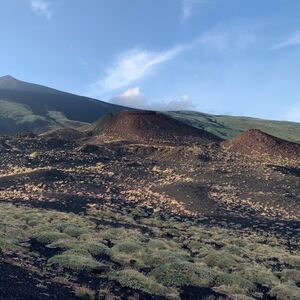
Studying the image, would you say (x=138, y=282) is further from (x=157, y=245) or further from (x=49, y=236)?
(x=157, y=245)

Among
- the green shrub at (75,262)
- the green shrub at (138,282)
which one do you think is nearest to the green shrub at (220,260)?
the green shrub at (138,282)

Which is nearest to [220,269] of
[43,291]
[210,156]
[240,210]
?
[43,291]

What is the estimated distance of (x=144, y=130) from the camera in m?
94.7

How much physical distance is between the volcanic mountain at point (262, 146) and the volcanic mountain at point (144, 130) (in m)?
13.1

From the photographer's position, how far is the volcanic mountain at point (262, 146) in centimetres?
7706

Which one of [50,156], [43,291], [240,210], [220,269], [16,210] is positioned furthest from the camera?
[50,156]

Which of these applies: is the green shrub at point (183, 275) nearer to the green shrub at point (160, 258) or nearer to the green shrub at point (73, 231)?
the green shrub at point (160, 258)

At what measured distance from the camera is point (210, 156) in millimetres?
70812

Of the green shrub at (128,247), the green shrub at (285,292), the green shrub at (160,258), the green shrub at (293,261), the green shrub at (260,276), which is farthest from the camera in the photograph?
the green shrub at (293,261)

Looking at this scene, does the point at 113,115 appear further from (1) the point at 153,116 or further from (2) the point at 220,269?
(2) the point at 220,269

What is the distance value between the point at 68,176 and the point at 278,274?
36885 millimetres

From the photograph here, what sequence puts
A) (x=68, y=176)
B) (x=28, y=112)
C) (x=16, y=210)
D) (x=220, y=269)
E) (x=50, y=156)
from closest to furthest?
(x=220, y=269) → (x=16, y=210) → (x=68, y=176) → (x=50, y=156) → (x=28, y=112)

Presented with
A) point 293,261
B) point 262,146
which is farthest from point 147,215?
point 262,146

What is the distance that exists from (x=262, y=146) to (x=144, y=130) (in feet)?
83.6
